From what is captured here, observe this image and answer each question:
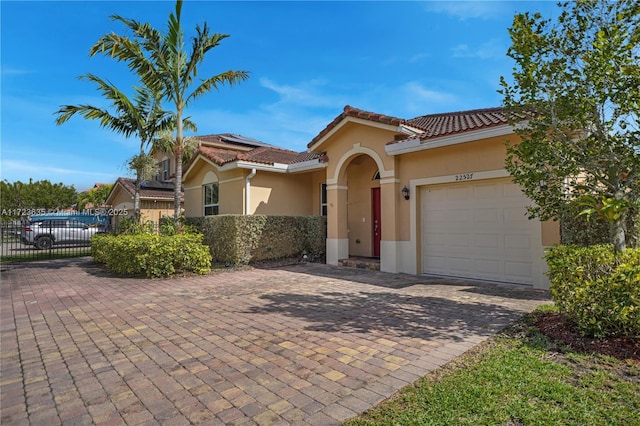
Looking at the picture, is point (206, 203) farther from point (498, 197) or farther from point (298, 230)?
point (498, 197)

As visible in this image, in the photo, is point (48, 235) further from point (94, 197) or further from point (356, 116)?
point (94, 197)

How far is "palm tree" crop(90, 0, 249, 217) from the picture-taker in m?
10.4

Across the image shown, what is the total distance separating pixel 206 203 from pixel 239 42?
7.89 meters

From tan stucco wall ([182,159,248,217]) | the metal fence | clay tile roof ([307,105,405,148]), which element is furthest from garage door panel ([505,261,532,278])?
the metal fence

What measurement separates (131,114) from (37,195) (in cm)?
3760

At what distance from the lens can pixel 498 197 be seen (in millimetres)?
9070

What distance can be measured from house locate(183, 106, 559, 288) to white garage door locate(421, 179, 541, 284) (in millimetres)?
27

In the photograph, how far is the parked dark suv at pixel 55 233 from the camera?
20.0m

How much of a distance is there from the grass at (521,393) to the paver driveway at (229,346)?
0.26 m

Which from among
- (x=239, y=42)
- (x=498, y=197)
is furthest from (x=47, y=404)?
(x=239, y=42)

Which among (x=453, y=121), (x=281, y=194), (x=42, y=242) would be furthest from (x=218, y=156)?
(x=42, y=242)

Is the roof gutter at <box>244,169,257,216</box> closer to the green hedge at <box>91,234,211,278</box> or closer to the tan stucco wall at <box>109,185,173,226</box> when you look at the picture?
the green hedge at <box>91,234,211,278</box>

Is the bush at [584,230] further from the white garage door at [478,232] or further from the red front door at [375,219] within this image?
the red front door at [375,219]

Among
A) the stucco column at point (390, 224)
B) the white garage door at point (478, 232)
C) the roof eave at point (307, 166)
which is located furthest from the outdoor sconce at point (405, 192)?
the roof eave at point (307, 166)
